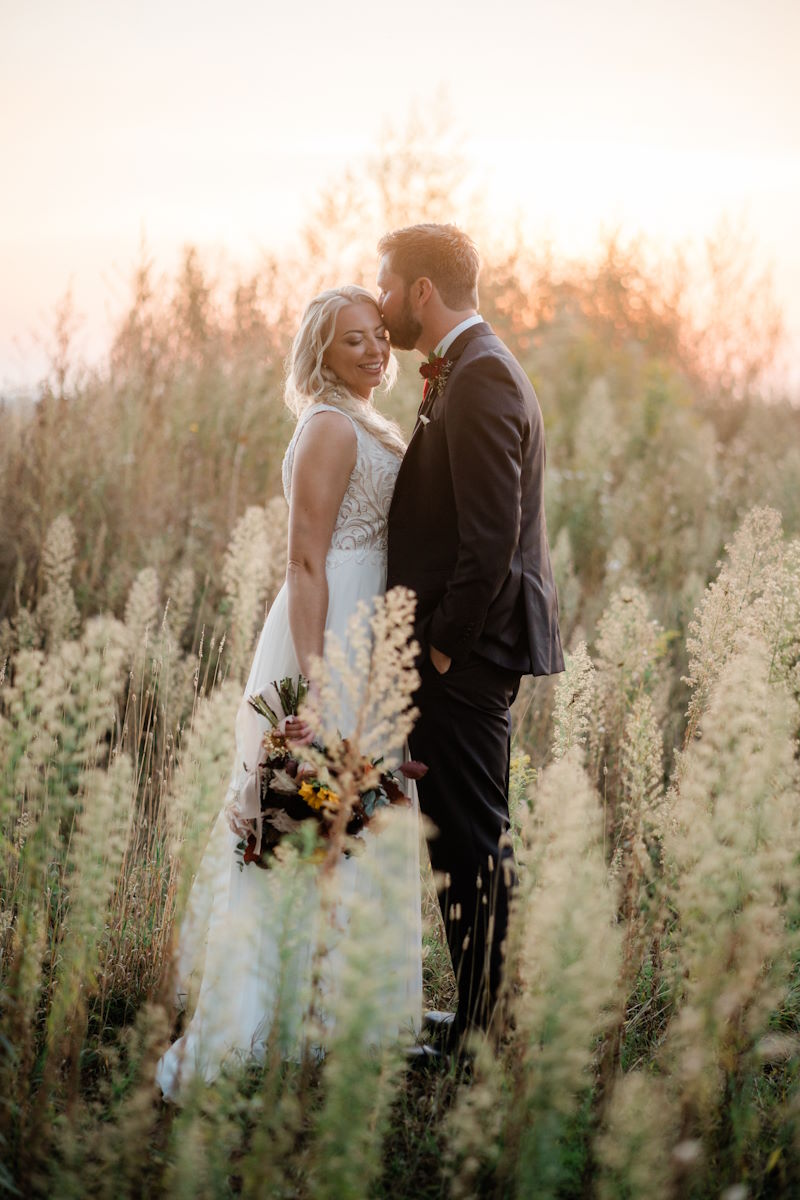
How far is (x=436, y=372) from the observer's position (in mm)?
2859

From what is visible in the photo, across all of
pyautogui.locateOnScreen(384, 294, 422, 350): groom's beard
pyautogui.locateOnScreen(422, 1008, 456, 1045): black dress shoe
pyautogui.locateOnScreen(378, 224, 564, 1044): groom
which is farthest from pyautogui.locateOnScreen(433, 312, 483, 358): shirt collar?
pyautogui.locateOnScreen(422, 1008, 456, 1045): black dress shoe

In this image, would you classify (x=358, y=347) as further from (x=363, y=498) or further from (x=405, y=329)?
(x=363, y=498)

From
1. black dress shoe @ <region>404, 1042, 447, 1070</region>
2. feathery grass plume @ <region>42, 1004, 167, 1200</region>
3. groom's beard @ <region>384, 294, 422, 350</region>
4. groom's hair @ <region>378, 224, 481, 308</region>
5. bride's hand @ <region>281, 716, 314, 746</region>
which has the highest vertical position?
groom's hair @ <region>378, 224, 481, 308</region>

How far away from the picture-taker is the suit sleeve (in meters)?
2.61

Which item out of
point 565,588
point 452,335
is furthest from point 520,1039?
point 565,588

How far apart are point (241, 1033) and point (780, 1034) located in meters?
1.63

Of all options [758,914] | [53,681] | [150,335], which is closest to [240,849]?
[53,681]

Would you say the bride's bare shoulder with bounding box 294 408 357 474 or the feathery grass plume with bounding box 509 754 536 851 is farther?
the feathery grass plume with bounding box 509 754 536 851

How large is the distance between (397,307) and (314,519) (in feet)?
2.38

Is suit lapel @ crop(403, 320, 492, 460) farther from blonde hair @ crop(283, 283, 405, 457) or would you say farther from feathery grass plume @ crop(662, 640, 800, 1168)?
feathery grass plume @ crop(662, 640, 800, 1168)

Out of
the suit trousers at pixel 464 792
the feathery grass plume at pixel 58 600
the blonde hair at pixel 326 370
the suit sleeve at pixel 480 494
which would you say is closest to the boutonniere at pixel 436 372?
A: the suit sleeve at pixel 480 494

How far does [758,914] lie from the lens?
1.83 m

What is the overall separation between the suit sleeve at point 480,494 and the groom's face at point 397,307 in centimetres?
41

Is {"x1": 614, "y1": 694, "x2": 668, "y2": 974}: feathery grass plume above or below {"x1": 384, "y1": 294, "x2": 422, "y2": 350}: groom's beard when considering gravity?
below
